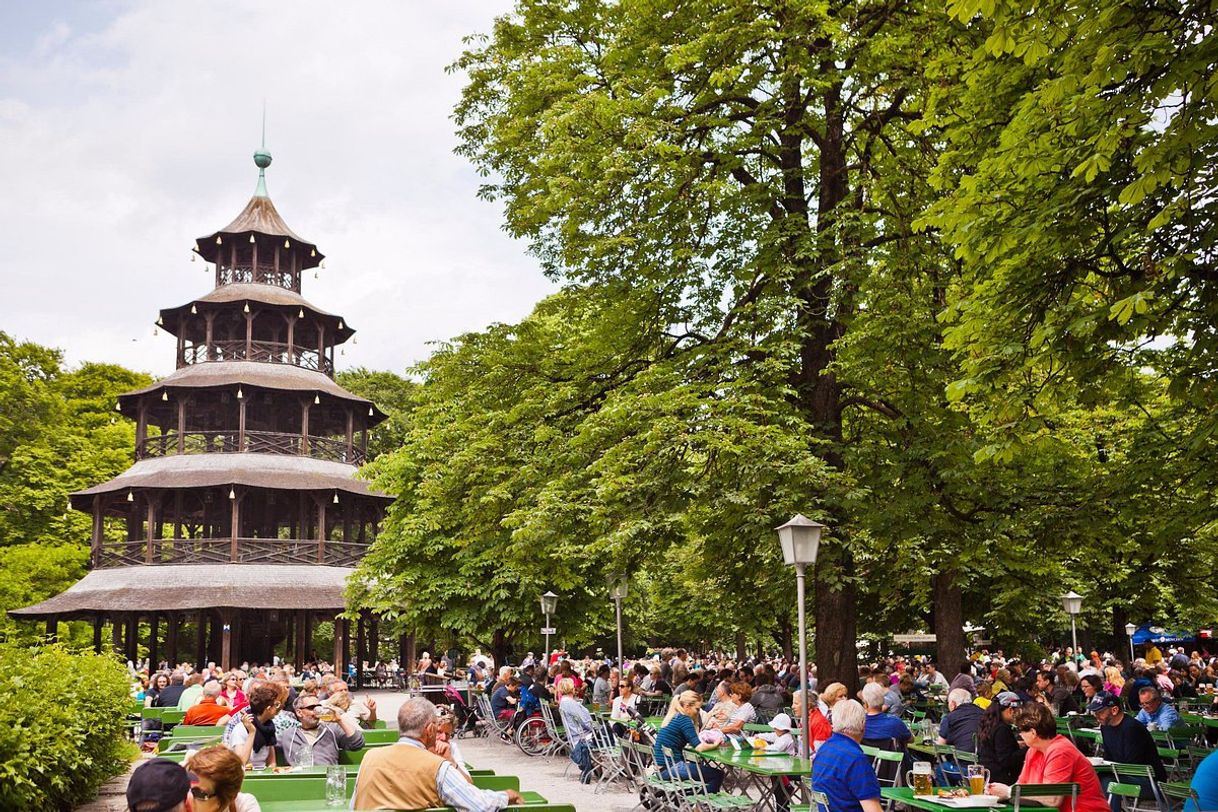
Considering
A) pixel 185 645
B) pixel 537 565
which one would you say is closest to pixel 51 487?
→ pixel 185 645

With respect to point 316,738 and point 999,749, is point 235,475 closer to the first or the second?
point 316,738

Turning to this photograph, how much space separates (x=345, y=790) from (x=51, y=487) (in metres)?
47.9

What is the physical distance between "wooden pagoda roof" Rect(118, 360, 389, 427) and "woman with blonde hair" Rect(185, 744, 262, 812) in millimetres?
38239

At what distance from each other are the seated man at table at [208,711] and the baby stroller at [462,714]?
1154cm

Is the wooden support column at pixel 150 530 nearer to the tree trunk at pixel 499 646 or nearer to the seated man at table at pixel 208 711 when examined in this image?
the tree trunk at pixel 499 646

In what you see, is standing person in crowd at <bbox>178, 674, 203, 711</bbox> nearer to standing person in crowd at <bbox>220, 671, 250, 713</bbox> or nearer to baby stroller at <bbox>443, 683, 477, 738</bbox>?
standing person in crowd at <bbox>220, 671, 250, 713</bbox>

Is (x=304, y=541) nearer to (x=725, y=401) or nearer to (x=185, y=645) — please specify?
(x=185, y=645)

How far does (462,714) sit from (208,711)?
12.5 metres

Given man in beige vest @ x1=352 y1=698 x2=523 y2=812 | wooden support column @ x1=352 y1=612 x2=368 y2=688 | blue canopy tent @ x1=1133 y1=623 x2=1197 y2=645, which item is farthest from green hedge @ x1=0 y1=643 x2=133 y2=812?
blue canopy tent @ x1=1133 y1=623 x2=1197 y2=645

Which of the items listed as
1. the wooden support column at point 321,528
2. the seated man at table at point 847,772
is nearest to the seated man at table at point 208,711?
the seated man at table at point 847,772

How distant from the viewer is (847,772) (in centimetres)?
741

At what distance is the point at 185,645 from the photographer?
5328 centimetres

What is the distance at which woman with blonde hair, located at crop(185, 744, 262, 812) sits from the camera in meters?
5.56

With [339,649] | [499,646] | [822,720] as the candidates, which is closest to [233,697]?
[822,720]
